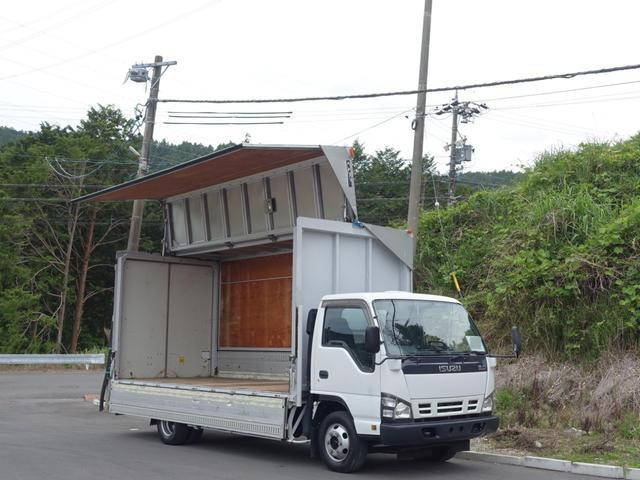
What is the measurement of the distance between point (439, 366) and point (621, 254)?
6411 millimetres

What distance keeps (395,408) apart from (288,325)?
5.13m

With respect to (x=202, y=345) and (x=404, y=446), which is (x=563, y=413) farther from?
(x=202, y=345)

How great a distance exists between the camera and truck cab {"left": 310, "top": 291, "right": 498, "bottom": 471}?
370 inches

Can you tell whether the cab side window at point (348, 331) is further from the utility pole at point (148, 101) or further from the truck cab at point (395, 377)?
the utility pole at point (148, 101)

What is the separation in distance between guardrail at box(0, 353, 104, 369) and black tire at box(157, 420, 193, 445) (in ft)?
68.9

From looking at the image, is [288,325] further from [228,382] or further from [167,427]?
[167,427]

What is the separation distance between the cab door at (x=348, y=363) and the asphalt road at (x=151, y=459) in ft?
2.86

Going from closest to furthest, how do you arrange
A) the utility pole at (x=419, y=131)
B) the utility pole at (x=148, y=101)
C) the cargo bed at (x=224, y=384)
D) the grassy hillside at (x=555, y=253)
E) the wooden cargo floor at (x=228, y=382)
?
the cargo bed at (x=224, y=384), the wooden cargo floor at (x=228, y=382), the grassy hillside at (x=555, y=253), the utility pole at (x=419, y=131), the utility pole at (x=148, y=101)

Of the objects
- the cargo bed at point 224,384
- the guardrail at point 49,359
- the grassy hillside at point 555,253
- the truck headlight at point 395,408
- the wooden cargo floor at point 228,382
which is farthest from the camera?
the guardrail at point 49,359

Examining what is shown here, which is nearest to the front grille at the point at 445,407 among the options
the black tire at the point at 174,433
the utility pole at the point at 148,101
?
the black tire at the point at 174,433

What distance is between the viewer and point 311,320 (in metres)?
10.5

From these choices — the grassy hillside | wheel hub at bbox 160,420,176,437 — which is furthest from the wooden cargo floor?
the grassy hillside

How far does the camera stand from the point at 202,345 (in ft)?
49.9

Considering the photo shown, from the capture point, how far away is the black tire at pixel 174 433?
1245cm
